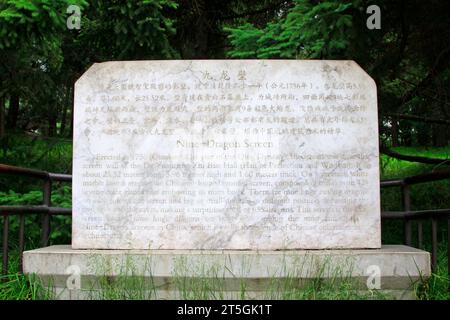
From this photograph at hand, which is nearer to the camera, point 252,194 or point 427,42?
point 252,194

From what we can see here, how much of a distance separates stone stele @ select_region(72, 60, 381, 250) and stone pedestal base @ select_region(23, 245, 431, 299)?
10.7 inches

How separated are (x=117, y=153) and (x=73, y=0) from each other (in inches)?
67.6

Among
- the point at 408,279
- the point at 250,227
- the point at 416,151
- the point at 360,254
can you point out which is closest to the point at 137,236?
the point at 250,227

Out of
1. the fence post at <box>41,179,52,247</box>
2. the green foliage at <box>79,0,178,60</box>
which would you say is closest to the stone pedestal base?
the fence post at <box>41,179,52,247</box>

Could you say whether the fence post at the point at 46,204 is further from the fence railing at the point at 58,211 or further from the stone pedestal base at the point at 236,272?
the stone pedestal base at the point at 236,272

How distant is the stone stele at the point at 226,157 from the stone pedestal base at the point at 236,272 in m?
0.27

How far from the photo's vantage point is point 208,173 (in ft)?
13.0

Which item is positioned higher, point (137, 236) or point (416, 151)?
point (416, 151)

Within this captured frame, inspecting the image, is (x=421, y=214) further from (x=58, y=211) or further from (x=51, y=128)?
(x=51, y=128)

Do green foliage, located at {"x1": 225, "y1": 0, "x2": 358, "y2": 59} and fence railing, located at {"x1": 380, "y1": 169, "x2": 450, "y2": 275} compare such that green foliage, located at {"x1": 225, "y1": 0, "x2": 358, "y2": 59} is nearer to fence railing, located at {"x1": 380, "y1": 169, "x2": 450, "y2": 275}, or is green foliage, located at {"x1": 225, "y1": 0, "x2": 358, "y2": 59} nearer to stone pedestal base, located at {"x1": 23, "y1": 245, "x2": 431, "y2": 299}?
fence railing, located at {"x1": 380, "y1": 169, "x2": 450, "y2": 275}

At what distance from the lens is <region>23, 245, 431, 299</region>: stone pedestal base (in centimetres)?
351

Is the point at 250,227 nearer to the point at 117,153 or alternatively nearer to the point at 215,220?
the point at 215,220

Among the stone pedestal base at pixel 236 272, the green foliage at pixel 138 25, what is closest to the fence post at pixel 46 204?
the stone pedestal base at pixel 236 272
